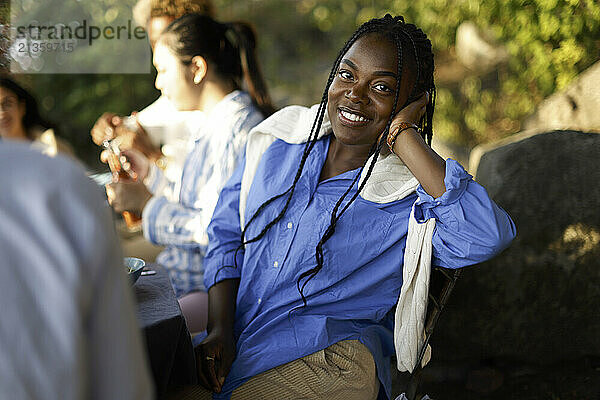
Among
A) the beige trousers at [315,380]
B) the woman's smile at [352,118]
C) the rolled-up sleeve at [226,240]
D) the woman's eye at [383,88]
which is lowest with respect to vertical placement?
the beige trousers at [315,380]

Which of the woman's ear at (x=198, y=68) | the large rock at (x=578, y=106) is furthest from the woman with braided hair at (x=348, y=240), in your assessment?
the large rock at (x=578, y=106)

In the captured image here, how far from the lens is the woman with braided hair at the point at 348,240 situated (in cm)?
150

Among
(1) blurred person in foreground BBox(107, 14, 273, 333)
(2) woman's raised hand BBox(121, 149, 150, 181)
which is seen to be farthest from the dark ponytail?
(2) woman's raised hand BBox(121, 149, 150, 181)

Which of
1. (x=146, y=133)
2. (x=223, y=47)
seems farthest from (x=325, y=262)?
(x=146, y=133)

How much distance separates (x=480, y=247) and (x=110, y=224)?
3.41ft

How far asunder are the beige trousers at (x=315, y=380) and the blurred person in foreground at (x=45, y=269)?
1.02 m

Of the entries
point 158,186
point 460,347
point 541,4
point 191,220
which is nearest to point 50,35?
point 158,186

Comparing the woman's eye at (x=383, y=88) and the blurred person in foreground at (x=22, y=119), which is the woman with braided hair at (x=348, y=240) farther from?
the blurred person in foreground at (x=22, y=119)

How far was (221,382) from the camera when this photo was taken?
1.54 metres

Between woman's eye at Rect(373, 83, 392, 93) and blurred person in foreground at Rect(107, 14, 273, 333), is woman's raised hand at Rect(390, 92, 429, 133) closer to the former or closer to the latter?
woman's eye at Rect(373, 83, 392, 93)

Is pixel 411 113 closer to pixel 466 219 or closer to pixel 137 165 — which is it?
pixel 466 219

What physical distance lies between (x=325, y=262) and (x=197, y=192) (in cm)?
83

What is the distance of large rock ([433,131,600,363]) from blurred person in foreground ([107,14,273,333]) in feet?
3.30

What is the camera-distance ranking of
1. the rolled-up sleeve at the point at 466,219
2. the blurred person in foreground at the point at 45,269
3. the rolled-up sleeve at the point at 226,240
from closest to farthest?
the blurred person in foreground at the point at 45,269, the rolled-up sleeve at the point at 466,219, the rolled-up sleeve at the point at 226,240
